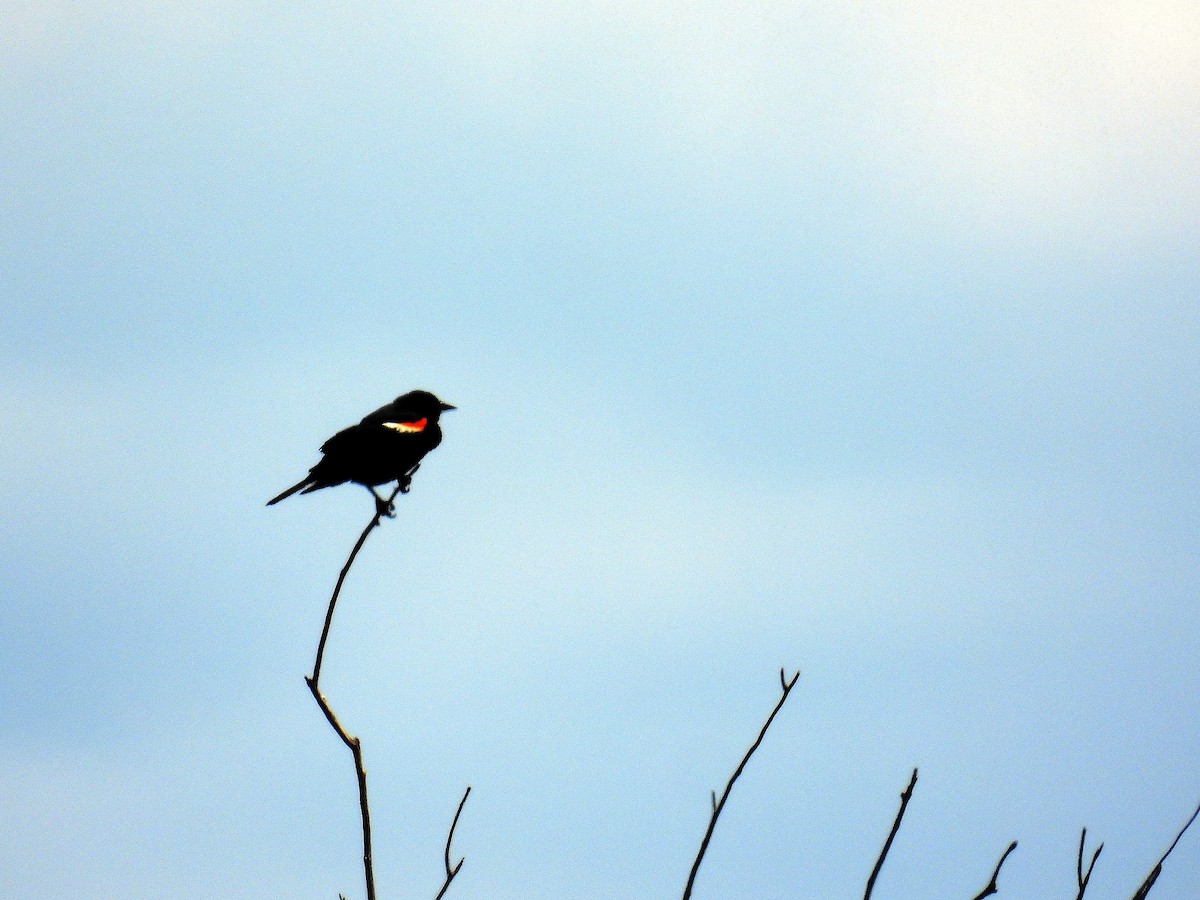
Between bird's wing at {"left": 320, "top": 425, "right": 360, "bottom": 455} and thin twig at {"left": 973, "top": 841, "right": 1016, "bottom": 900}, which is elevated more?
bird's wing at {"left": 320, "top": 425, "right": 360, "bottom": 455}

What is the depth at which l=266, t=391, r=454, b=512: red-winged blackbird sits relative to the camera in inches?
376

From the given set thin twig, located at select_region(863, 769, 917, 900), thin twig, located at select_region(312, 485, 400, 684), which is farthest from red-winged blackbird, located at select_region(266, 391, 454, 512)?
thin twig, located at select_region(863, 769, 917, 900)

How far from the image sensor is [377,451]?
32.0 ft

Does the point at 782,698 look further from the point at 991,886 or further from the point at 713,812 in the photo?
the point at 991,886

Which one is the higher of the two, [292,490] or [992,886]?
[292,490]

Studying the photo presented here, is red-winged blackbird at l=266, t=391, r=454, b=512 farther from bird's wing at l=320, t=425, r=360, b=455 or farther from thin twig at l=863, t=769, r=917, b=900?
thin twig at l=863, t=769, r=917, b=900

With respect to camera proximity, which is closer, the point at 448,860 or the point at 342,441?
the point at 448,860

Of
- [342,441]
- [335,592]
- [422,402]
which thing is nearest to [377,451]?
[342,441]

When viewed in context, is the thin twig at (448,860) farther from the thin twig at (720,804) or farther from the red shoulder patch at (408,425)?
the red shoulder patch at (408,425)

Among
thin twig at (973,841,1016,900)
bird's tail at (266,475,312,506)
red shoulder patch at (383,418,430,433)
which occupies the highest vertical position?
red shoulder patch at (383,418,430,433)

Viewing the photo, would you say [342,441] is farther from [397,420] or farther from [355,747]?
[355,747]

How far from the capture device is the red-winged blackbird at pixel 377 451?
9.55 meters

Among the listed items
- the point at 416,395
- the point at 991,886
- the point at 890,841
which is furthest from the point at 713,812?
the point at 416,395

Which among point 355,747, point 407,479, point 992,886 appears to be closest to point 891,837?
point 992,886
